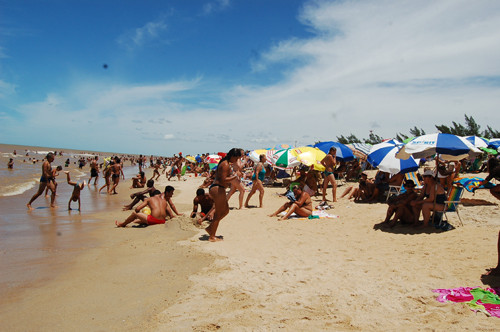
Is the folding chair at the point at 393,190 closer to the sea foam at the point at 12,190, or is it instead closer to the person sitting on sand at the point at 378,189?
the person sitting on sand at the point at 378,189

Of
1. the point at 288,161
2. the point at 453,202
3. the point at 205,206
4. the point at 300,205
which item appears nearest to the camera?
the point at 453,202

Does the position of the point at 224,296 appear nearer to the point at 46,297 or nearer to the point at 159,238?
the point at 46,297

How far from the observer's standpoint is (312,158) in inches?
379

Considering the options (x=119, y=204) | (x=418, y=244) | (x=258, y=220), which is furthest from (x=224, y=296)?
(x=119, y=204)

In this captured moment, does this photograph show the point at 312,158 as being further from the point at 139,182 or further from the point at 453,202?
the point at 139,182

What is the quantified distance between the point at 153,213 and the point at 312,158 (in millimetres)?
4863

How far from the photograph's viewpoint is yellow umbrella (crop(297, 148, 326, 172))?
30.9ft

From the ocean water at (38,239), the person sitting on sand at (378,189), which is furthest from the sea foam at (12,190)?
the person sitting on sand at (378,189)

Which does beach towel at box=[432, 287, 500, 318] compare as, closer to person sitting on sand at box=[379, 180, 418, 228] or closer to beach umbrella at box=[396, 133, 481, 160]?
beach umbrella at box=[396, 133, 481, 160]

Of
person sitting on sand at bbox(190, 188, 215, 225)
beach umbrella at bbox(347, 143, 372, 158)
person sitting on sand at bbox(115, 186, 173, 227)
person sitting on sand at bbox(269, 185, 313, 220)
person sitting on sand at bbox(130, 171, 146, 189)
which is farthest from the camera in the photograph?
person sitting on sand at bbox(130, 171, 146, 189)

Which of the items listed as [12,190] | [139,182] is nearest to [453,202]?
[139,182]

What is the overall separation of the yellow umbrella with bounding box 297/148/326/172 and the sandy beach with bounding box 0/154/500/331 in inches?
124

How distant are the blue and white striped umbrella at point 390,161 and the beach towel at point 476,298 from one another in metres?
5.09

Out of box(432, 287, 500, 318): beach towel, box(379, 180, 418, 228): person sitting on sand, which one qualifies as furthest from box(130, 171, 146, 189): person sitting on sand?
box(432, 287, 500, 318): beach towel
